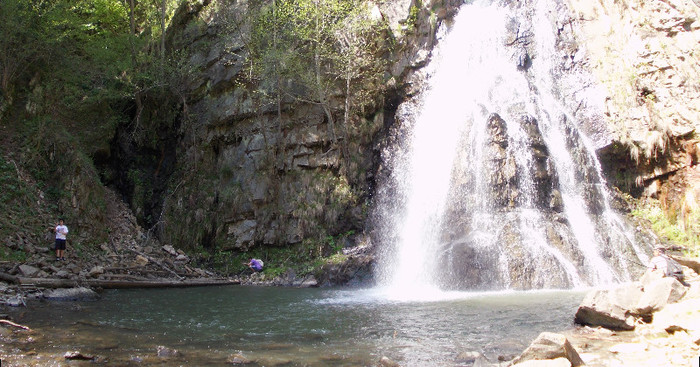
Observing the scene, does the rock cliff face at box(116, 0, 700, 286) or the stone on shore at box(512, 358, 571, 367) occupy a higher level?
the rock cliff face at box(116, 0, 700, 286)

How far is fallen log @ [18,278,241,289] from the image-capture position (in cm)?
1248

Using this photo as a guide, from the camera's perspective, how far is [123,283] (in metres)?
14.9

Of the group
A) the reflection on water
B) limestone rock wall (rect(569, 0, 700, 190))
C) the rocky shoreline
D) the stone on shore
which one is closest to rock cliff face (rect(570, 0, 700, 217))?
limestone rock wall (rect(569, 0, 700, 190))

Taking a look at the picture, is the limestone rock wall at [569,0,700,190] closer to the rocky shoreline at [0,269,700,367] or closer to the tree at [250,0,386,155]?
the tree at [250,0,386,155]

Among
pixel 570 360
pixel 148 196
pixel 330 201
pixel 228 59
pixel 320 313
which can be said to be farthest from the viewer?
pixel 228 59

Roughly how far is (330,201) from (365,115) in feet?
15.9

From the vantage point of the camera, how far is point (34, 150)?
707 inches

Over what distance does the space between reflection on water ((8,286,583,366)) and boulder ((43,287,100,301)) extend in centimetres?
40

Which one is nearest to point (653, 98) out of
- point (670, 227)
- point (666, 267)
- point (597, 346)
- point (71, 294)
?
point (670, 227)

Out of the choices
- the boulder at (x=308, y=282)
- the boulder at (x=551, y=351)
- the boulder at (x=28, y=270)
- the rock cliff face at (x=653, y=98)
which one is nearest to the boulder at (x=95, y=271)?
the boulder at (x=28, y=270)

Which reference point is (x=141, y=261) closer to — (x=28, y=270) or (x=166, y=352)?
(x=28, y=270)

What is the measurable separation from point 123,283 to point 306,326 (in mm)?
8369

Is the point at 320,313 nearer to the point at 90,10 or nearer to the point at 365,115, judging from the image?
the point at 365,115

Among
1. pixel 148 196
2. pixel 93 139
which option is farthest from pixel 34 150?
pixel 148 196
